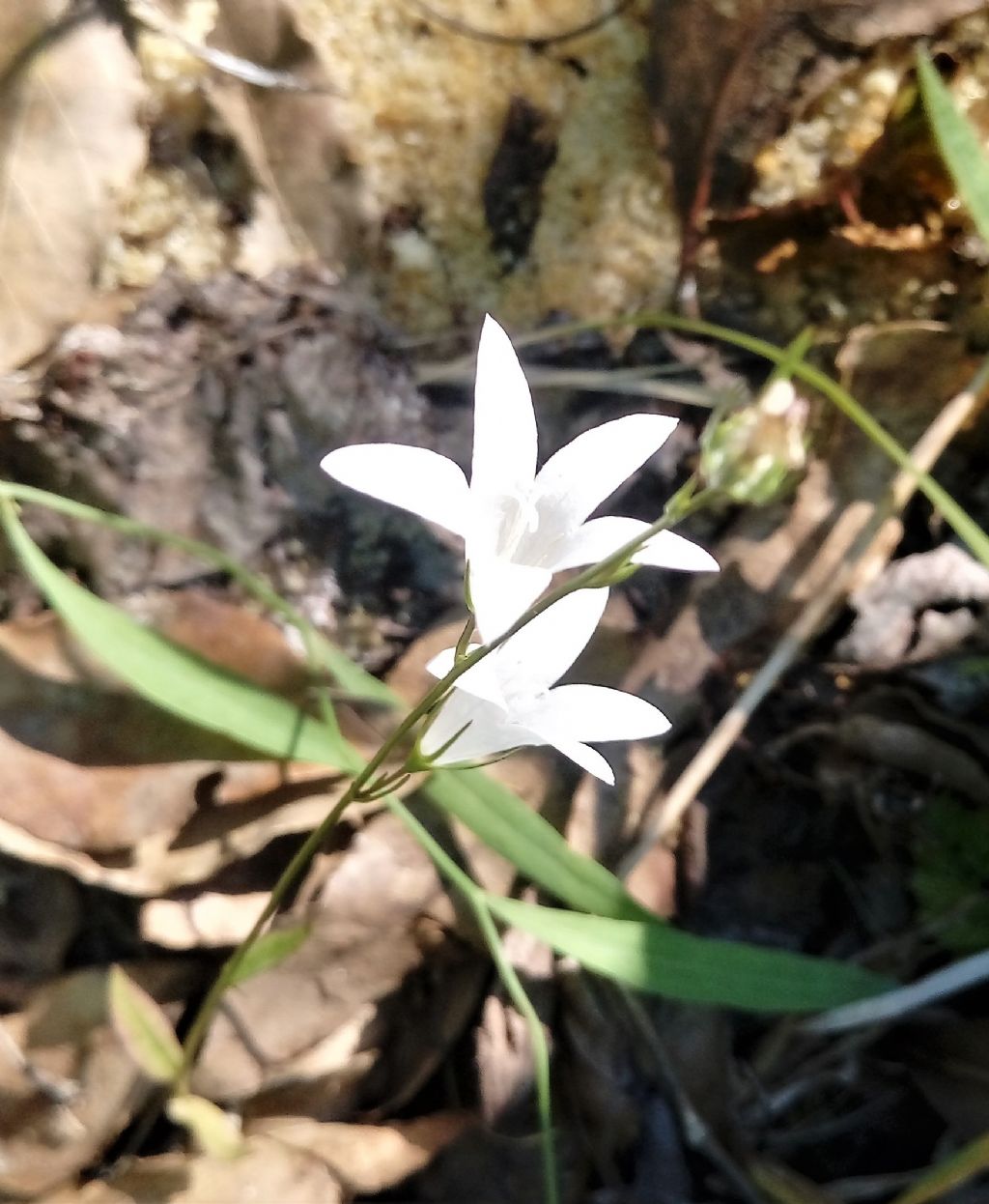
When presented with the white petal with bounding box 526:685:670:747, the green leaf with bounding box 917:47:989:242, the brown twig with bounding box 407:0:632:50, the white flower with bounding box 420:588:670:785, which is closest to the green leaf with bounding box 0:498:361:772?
the white flower with bounding box 420:588:670:785

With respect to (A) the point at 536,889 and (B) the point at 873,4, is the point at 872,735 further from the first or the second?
(B) the point at 873,4

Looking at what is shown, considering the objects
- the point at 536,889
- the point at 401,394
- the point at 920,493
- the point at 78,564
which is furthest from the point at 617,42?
the point at 536,889

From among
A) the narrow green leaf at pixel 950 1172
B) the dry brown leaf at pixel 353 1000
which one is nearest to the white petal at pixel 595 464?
the dry brown leaf at pixel 353 1000

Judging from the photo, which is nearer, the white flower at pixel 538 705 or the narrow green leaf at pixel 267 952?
the white flower at pixel 538 705

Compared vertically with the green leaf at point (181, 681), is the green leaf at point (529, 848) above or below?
below

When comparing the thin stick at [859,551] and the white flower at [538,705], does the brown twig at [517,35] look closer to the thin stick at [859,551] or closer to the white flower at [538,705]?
the thin stick at [859,551]

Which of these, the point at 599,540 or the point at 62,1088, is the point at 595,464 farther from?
the point at 62,1088

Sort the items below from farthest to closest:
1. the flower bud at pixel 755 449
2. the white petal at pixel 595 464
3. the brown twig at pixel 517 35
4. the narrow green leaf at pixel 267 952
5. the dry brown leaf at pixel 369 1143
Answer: the brown twig at pixel 517 35 < the dry brown leaf at pixel 369 1143 < the narrow green leaf at pixel 267 952 < the white petal at pixel 595 464 < the flower bud at pixel 755 449

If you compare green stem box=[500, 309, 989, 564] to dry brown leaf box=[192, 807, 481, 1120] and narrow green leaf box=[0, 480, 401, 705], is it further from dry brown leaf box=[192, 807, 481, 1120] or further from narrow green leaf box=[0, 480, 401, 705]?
dry brown leaf box=[192, 807, 481, 1120]
